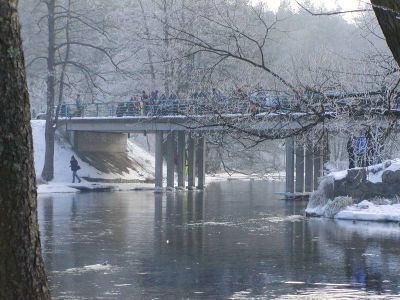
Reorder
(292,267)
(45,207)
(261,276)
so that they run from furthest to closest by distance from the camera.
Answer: (45,207) < (292,267) < (261,276)

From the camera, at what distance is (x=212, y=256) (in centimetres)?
1723

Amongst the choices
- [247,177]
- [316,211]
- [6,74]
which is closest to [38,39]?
[247,177]

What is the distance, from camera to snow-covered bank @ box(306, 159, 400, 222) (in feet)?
91.0

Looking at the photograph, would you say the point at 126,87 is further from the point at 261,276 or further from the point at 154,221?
the point at 261,276

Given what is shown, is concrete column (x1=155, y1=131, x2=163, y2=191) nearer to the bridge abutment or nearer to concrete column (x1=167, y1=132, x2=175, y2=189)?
concrete column (x1=167, y1=132, x2=175, y2=189)

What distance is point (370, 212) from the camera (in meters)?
27.4

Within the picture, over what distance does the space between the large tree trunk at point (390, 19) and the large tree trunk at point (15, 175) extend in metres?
1.89

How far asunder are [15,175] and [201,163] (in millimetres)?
46532

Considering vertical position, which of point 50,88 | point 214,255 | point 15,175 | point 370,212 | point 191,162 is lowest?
point 214,255

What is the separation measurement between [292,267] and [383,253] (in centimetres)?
318

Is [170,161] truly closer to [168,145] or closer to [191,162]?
[168,145]

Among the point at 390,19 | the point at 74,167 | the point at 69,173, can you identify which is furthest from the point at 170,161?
the point at 390,19

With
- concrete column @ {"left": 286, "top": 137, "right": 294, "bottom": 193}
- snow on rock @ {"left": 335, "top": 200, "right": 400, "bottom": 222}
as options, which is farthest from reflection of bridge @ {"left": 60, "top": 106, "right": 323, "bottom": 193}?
snow on rock @ {"left": 335, "top": 200, "right": 400, "bottom": 222}

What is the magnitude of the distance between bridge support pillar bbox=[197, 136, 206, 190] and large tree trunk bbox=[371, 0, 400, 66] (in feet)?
148
